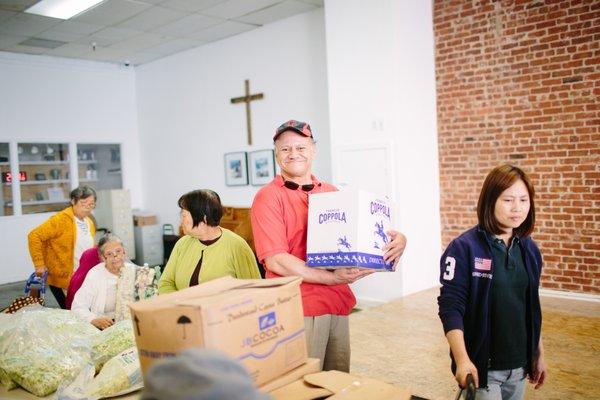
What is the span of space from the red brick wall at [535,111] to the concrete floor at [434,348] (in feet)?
2.25

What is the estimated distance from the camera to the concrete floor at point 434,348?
9.96ft

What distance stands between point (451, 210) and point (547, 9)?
217cm

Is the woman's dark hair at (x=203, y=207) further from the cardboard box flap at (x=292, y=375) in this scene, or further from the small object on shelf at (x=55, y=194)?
the small object on shelf at (x=55, y=194)

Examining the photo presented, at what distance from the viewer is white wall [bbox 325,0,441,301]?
16.8 ft

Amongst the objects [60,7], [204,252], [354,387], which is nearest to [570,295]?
[204,252]

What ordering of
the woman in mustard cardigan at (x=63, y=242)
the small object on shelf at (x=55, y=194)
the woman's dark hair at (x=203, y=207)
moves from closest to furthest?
the woman's dark hair at (x=203, y=207) < the woman in mustard cardigan at (x=63, y=242) < the small object on shelf at (x=55, y=194)

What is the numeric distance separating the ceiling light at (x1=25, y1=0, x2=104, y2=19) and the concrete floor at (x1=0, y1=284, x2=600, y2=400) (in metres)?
4.56

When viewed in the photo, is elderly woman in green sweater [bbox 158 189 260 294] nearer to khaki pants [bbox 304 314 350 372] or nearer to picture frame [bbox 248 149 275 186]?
khaki pants [bbox 304 314 350 372]

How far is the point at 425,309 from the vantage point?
4.71m

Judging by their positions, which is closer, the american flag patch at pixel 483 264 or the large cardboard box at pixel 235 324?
the large cardboard box at pixel 235 324

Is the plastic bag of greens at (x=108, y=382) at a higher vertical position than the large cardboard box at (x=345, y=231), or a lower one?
lower

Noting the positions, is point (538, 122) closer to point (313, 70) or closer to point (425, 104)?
point (425, 104)

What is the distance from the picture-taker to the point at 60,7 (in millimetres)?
5836

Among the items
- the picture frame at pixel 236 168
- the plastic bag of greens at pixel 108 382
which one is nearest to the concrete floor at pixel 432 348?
the plastic bag of greens at pixel 108 382
